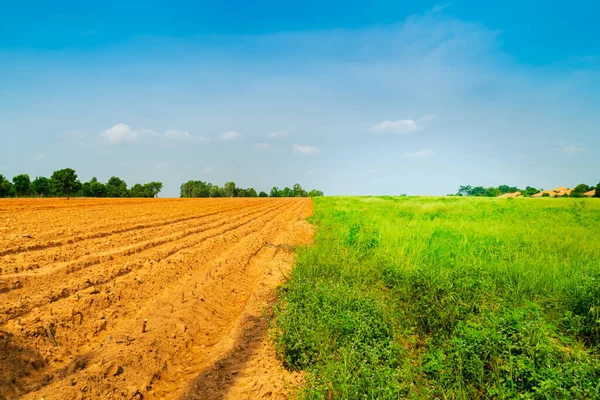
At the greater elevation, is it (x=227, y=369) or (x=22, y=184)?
(x=22, y=184)

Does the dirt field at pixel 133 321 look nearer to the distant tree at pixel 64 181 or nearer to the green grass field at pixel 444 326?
the green grass field at pixel 444 326

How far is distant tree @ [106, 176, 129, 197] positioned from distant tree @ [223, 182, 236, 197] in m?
44.0

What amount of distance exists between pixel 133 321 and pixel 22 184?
98712 mm

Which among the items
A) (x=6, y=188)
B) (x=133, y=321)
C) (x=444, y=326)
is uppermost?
(x=6, y=188)

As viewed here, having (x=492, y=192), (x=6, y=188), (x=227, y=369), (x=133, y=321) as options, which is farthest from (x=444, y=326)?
(x=492, y=192)

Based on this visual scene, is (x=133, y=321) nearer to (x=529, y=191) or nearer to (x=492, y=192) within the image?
(x=529, y=191)

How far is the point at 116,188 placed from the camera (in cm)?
10250

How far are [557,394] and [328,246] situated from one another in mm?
6626

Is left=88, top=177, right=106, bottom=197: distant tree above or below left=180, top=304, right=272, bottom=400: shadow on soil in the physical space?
above

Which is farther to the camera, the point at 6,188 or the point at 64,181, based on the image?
the point at 6,188

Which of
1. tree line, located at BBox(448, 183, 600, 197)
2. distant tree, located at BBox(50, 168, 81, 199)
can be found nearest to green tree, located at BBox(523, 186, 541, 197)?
tree line, located at BBox(448, 183, 600, 197)

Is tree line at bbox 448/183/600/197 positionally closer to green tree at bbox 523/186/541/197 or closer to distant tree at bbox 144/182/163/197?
green tree at bbox 523/186/541/197

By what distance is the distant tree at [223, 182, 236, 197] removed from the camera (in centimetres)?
14799

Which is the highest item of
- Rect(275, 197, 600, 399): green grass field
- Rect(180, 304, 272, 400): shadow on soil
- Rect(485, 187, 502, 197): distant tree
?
Rect(485, 187, 502, 197): distant tree
